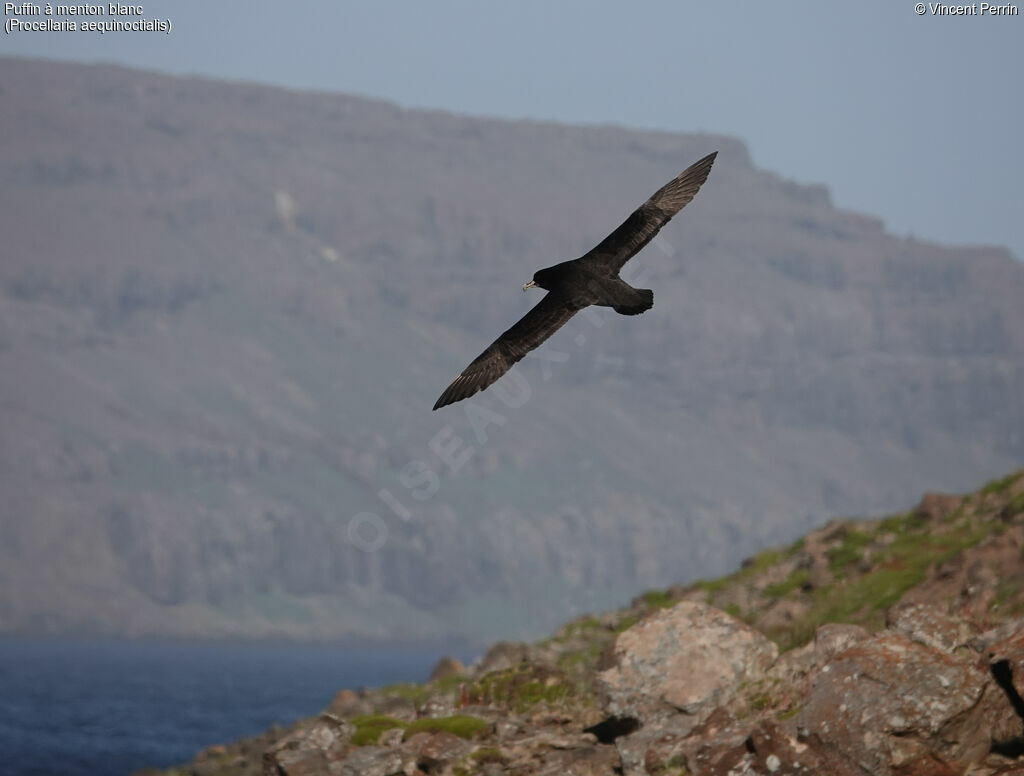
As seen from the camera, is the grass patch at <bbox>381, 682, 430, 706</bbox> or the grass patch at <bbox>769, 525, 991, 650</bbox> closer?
the grass patch at <bbox>769, 525, 991, 650</bbox>

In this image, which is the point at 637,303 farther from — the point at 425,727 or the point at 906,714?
the point at 425,727

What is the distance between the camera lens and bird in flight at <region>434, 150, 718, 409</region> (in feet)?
67.6

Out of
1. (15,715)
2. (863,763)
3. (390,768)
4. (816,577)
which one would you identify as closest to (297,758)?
(390,768)

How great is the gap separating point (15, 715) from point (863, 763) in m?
163

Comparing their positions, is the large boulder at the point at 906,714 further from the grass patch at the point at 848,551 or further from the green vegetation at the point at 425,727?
the grass patch at the point at 848,551

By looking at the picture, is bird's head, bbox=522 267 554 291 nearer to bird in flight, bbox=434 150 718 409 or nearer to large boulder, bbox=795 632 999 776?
bird in flight, bbox=434 150 718 409

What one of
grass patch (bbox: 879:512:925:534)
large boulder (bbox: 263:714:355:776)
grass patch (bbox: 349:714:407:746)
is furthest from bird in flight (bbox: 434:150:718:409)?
grass patch (bbox: 879:512:925:534)

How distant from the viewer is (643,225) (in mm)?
21609

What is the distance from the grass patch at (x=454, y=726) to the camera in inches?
936

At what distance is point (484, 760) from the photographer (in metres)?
22.0

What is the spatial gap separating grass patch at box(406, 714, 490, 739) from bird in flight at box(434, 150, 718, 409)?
5965 millimetres

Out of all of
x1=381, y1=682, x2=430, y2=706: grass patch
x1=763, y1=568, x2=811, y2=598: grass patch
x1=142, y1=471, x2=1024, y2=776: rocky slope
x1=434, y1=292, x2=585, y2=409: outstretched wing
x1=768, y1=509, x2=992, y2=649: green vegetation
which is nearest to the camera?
x1=142, y1=471, x2=1024, y2=776: rocky slope

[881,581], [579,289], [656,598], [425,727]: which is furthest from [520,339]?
[656,598]

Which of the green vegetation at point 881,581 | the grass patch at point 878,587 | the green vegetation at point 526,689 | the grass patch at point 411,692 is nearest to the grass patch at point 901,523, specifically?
the green vegetation at point 881,581
